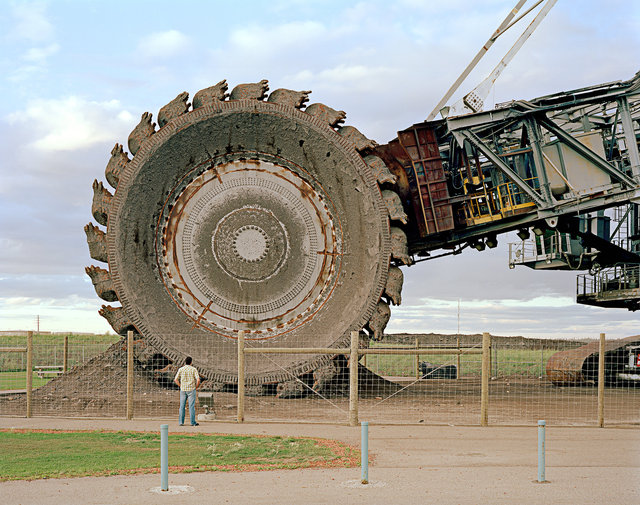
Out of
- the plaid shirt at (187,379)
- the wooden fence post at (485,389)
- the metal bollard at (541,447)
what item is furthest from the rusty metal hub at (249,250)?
the metal bollard at (541,447)

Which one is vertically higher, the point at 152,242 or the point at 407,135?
the point at 407,135

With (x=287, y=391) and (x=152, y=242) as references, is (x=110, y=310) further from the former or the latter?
(x=287, y=391)

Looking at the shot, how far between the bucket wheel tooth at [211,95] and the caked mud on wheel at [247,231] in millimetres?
35

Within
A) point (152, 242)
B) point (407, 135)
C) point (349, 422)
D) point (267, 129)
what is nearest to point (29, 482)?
point (349, 422)

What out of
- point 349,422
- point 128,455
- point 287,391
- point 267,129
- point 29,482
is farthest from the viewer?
point 267,129

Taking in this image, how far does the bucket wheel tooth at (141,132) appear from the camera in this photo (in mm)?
23031

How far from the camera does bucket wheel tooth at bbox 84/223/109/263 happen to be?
22641mm

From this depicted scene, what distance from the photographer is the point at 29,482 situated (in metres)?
11.5

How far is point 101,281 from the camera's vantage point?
22.5 meters

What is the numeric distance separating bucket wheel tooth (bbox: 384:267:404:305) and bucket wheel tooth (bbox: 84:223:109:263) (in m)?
7.89

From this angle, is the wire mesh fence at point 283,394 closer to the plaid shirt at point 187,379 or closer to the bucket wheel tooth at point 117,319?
the bucket wheel tooth at point 117,319

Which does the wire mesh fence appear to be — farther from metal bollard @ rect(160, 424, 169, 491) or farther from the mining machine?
metal bollard @ rect(160, 424, 169, 491)

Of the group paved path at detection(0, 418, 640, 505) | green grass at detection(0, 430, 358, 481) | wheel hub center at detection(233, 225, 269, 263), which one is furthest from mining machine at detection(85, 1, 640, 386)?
paved path at detection(0, 418, 640, 505)

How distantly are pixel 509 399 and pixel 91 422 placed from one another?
12.1 m
